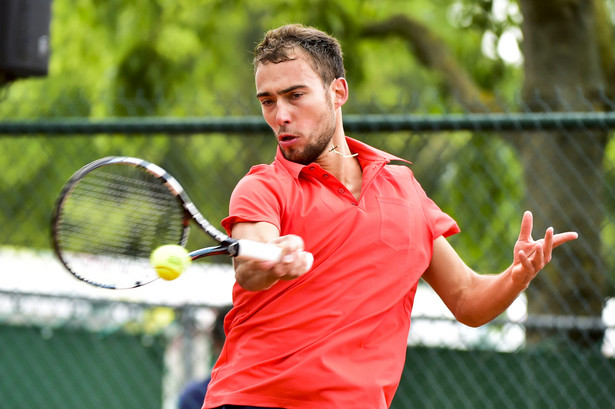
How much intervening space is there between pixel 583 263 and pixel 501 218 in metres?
2.00

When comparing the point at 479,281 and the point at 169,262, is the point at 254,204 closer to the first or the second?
the point at 169,262

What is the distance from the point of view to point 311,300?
7.49 ft

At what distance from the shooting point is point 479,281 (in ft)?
8.49

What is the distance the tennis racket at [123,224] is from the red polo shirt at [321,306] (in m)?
0.18

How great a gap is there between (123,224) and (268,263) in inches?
48.5

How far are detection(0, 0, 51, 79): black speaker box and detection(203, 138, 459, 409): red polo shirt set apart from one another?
2.48m

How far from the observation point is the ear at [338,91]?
8.19 feet

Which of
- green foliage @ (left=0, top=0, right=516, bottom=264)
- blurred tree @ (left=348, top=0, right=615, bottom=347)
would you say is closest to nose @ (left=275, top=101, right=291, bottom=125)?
blurred tree @ (left=348, top=0, right=615, bottom=347)

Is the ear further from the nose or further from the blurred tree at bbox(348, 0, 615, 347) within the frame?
the blurred tree at bbox(348, 0, 615, 347)

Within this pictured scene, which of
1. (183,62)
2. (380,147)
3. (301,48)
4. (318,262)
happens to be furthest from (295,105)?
(183,62)

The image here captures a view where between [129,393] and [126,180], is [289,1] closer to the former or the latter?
[129,393]

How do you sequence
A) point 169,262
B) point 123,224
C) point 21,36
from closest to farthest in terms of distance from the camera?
1. point 169,262
2. point 123,224
3. point 21,36

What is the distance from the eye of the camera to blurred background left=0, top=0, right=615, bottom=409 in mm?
4320

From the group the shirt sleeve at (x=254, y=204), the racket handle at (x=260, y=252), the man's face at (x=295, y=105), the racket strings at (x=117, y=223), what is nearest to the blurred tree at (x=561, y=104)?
the racket strings at (x=117, y=223)
